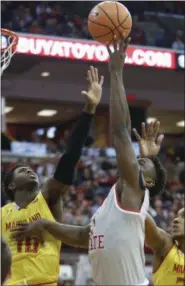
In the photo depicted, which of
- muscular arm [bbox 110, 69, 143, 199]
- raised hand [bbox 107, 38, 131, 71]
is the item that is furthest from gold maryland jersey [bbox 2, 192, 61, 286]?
raised hand [bbox 107, 38, 131, 71]

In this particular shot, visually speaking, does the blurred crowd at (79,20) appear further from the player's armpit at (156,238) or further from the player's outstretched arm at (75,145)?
the player's armpit at (156,238)

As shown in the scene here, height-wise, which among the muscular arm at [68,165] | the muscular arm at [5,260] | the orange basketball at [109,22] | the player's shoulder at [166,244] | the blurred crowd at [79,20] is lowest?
the blurred crowd at [79,20]

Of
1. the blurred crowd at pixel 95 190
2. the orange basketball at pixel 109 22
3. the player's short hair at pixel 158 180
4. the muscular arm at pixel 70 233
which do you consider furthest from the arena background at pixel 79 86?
the player's short hair at pixel 158 180

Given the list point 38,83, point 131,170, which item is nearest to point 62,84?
point 38,83

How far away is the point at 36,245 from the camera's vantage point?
19.4ft

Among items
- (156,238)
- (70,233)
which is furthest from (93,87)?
(156,238)

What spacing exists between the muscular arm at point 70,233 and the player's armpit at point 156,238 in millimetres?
413

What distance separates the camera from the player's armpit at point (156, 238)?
5.21 m

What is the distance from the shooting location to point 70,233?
17.7 ft

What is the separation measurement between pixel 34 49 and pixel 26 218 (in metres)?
13.5

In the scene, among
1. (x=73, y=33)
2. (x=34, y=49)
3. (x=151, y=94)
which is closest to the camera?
(x=34, y=49)

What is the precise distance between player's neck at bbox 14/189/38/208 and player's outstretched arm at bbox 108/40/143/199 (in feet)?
6.03

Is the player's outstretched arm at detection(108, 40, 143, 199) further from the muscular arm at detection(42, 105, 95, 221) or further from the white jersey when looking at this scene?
the muscular arm at detection(42, 105, 95, 221)

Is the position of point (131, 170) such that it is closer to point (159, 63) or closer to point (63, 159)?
point (63, 159)
